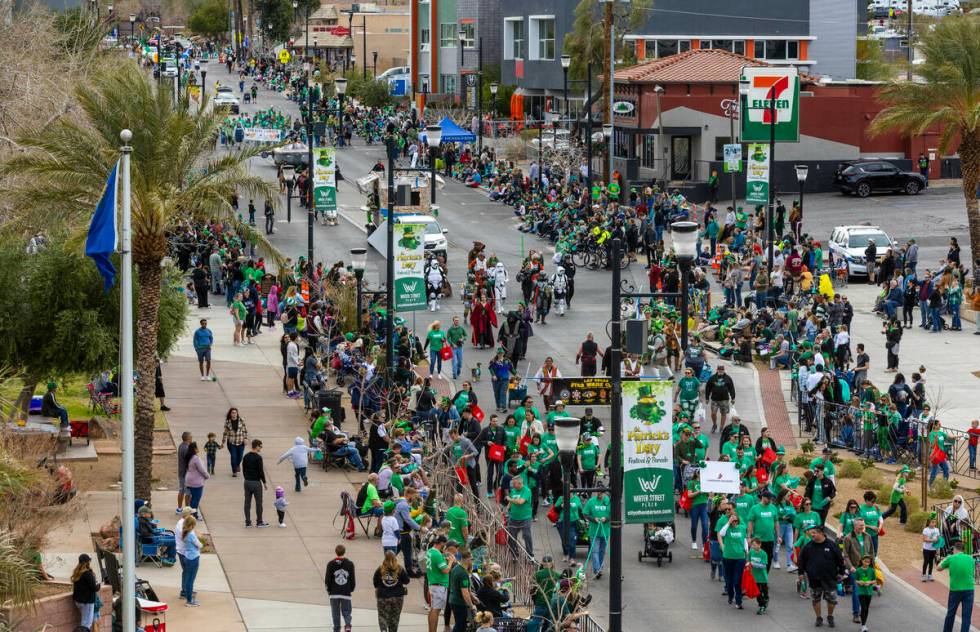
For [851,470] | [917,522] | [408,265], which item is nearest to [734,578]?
[917,522]

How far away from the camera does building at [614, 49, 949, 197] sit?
59.8m

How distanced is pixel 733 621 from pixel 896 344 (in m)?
15.4

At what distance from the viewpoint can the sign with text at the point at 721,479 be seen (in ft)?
70.1

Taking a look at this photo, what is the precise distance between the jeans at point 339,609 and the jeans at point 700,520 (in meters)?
5.91

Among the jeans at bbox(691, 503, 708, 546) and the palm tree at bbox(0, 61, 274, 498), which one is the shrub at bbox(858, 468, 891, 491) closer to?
the jeans at bbox(691, 503, 708, 546)

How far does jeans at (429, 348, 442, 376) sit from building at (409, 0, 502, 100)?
2192 inches

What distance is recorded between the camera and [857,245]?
144 ft

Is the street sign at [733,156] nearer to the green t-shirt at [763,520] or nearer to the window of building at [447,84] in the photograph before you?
the green t-shirt at [763,520]

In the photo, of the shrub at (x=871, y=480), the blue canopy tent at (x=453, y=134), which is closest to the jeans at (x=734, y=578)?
the shrub at (x=871, y=480)

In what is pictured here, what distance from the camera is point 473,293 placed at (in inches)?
1516

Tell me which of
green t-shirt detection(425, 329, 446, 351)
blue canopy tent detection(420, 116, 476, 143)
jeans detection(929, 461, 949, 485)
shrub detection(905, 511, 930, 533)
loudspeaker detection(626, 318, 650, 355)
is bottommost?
shrub detection(905, 511, 930, 533)

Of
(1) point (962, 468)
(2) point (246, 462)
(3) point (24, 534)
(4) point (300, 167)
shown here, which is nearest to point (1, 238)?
(2) point (246, 462)

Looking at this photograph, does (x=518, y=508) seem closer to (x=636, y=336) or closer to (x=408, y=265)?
(x=636, y=336)

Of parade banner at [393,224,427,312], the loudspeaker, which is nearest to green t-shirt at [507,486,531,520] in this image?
the loudspeaker
